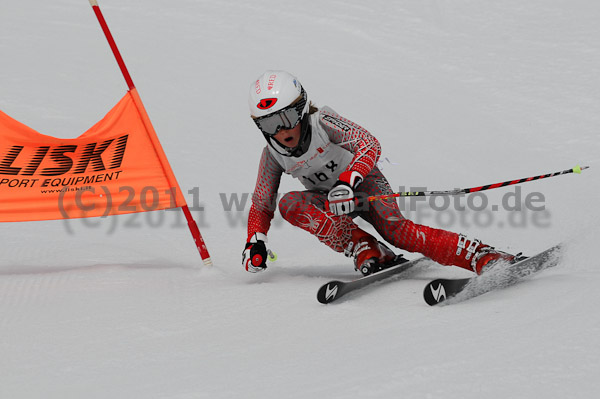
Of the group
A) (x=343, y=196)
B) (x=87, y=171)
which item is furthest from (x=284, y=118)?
(x=87, y=171)

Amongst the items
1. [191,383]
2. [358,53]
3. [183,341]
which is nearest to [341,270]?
[183,341]

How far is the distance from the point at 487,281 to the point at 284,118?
1.27 m

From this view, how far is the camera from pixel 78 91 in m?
8.09

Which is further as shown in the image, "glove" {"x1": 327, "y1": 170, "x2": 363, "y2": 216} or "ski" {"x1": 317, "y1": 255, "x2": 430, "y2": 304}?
"glove" {"x1": 327, "y1": 170, "x2": 363, "y2": 216}

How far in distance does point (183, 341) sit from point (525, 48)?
25.1 feet

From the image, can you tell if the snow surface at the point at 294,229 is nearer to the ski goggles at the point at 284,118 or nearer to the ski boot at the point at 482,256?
the ski boot at the point at 482,256

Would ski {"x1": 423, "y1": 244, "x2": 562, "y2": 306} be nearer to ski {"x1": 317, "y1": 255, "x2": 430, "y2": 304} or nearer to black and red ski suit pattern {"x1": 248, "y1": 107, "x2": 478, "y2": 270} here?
black and red ski suit pattern {"x1": 248, "y1": 107, "x2": 478, "y2": 270}

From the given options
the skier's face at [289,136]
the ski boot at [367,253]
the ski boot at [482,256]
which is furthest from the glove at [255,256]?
the ski boot at [482,256]

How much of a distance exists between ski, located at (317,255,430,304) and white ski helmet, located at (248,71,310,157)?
2.62 feet

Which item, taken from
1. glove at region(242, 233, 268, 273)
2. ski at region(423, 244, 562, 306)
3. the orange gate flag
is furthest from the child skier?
the orange gate flag

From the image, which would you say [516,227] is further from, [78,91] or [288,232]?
[78,91]

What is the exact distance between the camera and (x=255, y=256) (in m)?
3.97

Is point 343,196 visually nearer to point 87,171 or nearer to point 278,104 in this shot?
point 278,104

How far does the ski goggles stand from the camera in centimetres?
367
